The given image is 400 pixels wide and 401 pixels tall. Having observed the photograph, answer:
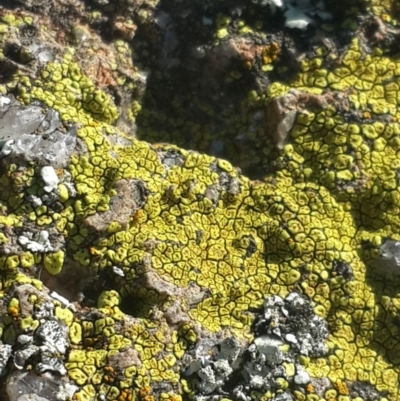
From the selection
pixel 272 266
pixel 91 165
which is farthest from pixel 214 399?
pixel 91 165

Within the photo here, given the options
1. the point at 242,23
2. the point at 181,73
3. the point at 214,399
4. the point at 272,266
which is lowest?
the point at 214,399

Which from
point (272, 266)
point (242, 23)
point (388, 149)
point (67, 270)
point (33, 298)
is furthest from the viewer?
point (242, 23)

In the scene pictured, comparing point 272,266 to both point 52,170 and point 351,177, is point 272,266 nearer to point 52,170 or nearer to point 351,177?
point 351,177

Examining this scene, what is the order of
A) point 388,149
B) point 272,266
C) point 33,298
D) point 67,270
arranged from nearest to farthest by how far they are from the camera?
1. point 33,298
2. point 67,270
3. point 272,266
4. point 388,149

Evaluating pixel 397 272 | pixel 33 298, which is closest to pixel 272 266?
pixel 397 272

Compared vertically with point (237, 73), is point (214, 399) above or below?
below

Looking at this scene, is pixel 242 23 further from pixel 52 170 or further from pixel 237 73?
pixel 52 170

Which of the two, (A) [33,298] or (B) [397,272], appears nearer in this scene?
(A) [33,298]
